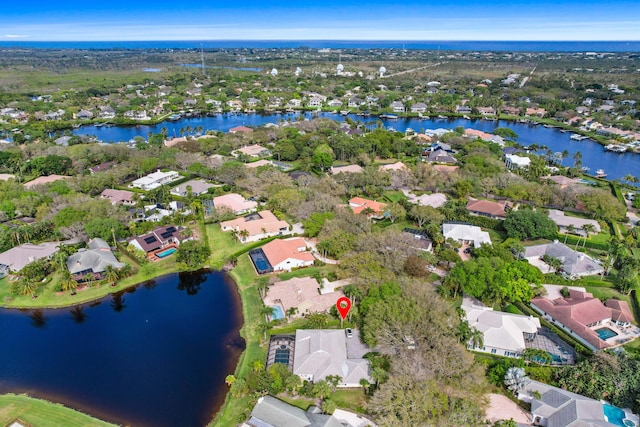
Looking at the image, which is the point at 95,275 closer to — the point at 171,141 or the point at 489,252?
the point at 489,252

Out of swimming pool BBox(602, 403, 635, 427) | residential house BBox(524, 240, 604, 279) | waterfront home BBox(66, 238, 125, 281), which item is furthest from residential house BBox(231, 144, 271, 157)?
swimming pool BBox(602, 403, 635, 427)

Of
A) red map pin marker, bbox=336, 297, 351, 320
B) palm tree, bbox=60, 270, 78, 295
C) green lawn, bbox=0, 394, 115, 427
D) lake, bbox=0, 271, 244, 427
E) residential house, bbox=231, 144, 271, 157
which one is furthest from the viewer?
residential house, bbox=231, 144, 271, 157

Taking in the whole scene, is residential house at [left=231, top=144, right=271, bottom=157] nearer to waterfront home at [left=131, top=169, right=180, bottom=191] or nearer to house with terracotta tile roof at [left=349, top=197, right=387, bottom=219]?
waterfront home at [left=131, top=169, right=180, bottom=191]

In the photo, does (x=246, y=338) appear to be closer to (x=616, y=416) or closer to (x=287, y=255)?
(x=287, y=255)

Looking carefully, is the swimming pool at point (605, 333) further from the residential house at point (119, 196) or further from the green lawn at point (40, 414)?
the residential house at point (119, 196)

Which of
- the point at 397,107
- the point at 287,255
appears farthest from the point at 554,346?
the point at 397,107

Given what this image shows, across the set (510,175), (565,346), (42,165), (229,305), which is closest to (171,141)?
(42,165)

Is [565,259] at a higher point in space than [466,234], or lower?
lower
